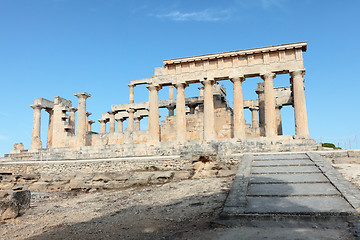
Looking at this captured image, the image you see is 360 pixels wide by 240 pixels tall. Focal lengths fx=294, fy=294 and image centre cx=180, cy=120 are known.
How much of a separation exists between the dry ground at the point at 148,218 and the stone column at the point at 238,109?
29.7ft

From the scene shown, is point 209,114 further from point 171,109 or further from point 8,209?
point 8,209

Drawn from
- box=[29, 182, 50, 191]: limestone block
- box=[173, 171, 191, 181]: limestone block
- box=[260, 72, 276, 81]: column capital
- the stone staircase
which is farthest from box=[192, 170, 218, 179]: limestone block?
box=[260, 72, 276, 81]: column capital

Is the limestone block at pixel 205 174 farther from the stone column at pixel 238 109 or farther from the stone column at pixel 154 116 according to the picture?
the stone column at pixel 154 116

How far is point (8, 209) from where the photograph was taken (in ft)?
30.9

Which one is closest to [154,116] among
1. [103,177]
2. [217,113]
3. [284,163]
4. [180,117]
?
[180,117]

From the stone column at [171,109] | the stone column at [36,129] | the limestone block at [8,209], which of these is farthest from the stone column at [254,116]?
the limestone block at [8,209]

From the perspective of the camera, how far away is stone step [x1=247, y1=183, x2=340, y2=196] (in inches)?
327

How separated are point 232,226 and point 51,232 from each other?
4.66 meters

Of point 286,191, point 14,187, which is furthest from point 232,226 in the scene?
point 14,187

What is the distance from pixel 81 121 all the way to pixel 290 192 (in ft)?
69.7

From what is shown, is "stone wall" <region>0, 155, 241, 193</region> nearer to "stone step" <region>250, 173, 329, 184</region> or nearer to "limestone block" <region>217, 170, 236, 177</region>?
"limestone block" <region>217, 170, 236, 177</region>

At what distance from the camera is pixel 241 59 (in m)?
22.3

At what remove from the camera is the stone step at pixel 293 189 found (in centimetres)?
831

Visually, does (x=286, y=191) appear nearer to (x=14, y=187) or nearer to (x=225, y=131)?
(x=14, y=187)
